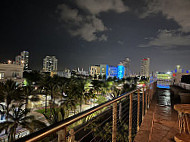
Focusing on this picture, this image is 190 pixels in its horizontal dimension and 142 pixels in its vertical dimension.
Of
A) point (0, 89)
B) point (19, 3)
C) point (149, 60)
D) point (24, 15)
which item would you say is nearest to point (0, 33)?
point (24, 15)

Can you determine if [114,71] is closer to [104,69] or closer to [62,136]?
[104,69]

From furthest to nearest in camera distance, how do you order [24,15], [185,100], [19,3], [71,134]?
1. [24,15]
2. [19,3]
3. [185,100]
4. [71,134]

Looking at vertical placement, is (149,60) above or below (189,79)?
above

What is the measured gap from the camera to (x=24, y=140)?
1.62 feet

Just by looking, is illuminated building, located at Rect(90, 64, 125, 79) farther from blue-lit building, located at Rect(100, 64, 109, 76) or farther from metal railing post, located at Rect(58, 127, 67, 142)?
metal railing post, located at Rect(58, 127, 67, 142)

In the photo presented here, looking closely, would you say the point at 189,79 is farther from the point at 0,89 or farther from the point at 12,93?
the point at 0,89

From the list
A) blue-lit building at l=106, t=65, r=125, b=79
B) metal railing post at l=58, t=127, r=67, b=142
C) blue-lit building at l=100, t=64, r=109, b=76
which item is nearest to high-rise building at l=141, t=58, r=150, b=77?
blue-lit building at l=106, t=65, r=125, b=79

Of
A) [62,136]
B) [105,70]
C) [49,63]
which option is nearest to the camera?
[62,136]

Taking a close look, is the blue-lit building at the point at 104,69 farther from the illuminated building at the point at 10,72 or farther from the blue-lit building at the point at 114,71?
the illuminated building at the point at 10,72

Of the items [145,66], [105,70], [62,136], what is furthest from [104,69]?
[62,136]

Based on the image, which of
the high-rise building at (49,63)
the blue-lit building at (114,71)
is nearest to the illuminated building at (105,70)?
the blue-lit building at (114,71)

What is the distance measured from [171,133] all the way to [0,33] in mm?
89690

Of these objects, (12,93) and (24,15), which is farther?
(24,15)

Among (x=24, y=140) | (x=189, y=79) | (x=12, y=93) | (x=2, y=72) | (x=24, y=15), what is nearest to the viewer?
(x=24, y=140)
